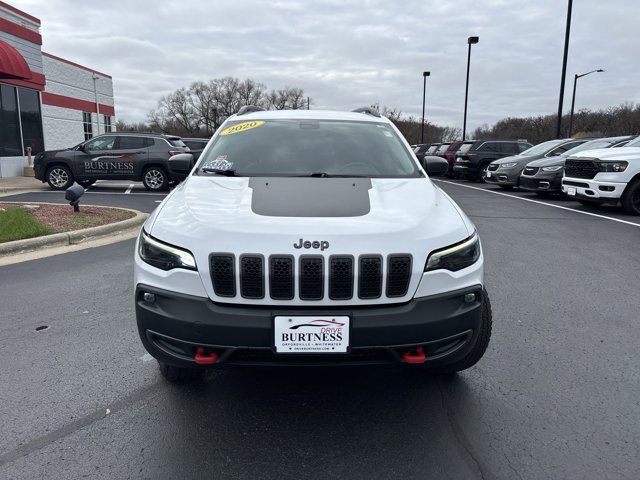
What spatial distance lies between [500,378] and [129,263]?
182 inches

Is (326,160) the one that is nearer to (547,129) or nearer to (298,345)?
(298,345)

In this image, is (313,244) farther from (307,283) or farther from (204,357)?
(204,357)

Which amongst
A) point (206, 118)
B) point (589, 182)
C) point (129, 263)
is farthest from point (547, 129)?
point (129, 263)

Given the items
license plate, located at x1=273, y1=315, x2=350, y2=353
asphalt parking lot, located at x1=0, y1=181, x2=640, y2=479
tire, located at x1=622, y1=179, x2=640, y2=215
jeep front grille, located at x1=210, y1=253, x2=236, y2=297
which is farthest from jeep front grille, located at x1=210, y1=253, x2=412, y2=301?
tire, located at x1=622, y1=179, x2=640, y2=215

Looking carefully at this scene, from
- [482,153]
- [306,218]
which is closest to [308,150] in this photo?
[306,218]

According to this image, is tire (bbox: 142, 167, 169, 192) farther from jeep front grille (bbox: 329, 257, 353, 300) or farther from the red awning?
jeep front grille (bbox: 329, 257, 353, 300)

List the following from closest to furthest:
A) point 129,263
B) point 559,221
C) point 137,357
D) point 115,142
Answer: point 137,357, point 129,263, point 559,221, point 115,142

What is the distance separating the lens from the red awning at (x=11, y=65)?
13758 millimetres

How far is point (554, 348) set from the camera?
3643 millimetres

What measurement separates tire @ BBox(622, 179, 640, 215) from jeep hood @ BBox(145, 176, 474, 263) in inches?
360

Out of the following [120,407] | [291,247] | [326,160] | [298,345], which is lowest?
[120,407]

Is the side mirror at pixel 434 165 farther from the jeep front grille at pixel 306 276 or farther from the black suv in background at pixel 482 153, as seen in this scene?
the black suv in background at pixel 482 153

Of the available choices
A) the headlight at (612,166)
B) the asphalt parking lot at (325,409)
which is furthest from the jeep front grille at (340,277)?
the headlight at (612,166)

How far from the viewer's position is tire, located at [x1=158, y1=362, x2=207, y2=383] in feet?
9.75
